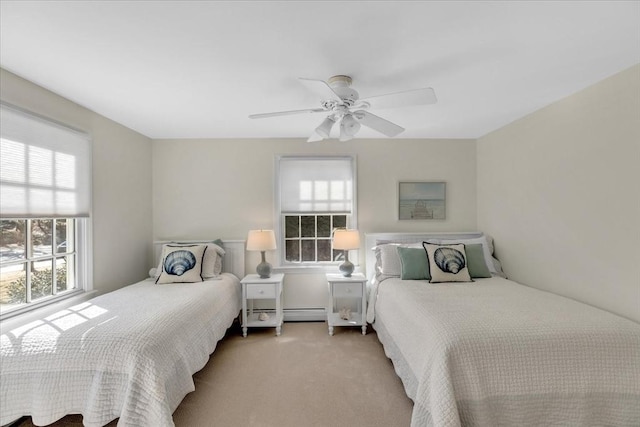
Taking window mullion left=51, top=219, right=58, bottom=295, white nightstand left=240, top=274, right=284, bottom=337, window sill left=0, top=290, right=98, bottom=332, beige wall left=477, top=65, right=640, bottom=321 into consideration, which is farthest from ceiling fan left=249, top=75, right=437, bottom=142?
window sill left=0, top=290, right=98, bottom=332

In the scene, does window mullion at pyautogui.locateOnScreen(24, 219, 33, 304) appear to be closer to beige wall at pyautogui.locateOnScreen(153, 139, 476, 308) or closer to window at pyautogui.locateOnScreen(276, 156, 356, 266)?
beige wall at pyautogui.locateOnScreen(153, 139, 476, 308)

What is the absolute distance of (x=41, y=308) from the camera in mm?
2305

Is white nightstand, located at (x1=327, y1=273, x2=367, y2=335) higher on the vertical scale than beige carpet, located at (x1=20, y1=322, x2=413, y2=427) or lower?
higher

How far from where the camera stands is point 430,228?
389 cm

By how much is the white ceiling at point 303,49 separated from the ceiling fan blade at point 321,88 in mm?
166

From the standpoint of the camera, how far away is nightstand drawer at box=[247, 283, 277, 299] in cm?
338

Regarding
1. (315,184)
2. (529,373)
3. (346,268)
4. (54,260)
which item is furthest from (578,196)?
(54,260)

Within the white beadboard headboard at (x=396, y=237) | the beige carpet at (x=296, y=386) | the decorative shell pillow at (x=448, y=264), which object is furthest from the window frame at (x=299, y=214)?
the decorative shell pillow at (x=448, y=264)

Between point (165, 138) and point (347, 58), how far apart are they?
2855 mm

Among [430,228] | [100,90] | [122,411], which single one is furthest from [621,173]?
[100,90]

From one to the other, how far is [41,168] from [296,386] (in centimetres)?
257

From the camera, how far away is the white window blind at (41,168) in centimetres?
204

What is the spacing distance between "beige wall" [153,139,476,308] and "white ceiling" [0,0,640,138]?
110 centimetres

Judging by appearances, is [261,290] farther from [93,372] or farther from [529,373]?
[529,373]
